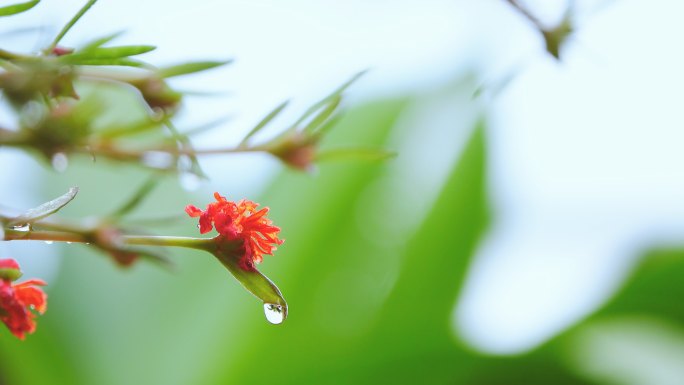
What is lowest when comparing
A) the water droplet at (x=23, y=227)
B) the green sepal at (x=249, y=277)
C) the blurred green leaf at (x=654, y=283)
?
the blurred green leaf at (x=654, y=283)

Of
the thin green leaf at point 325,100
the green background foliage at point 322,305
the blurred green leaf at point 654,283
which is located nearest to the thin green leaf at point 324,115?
the thin green leaf at point 325,100

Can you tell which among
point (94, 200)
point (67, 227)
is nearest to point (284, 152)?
point (67, 227)

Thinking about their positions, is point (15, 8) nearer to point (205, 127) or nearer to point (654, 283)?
point (205, 127)

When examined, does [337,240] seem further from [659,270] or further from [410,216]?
[659,270]

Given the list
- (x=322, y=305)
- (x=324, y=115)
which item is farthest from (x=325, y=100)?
(x=322, y=305)

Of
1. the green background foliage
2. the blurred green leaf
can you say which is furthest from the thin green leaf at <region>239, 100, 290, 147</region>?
the blurred green leaf

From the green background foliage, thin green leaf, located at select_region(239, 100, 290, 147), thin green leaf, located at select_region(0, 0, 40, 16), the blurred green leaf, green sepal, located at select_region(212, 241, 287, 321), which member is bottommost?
the green background foliage

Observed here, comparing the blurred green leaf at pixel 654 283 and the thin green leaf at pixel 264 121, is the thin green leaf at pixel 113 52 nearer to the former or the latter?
the thin green leaf at pixel 264 121

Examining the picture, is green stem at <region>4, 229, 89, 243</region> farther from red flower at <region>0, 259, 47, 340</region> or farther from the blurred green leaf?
the blurred green leaf
